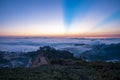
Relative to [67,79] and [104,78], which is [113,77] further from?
[67,79]

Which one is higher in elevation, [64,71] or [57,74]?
[57,74]

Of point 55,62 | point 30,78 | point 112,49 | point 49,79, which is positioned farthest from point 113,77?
point 112,49

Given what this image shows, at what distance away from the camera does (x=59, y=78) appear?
1912 cm

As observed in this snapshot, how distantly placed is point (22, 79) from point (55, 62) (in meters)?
19.2

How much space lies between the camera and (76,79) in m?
19.1

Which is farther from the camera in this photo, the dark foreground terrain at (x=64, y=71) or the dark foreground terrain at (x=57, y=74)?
the dark foreground terrain at (x=64, y=71)

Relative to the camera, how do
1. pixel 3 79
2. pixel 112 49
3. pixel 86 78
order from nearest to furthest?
pixel 3 79, pixel 86 78, pixel 112 49

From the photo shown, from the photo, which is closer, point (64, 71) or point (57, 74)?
point (57, 74)

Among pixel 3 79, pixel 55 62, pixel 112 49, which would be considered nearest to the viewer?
pixel 3 79

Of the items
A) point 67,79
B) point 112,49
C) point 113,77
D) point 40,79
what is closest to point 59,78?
point 67,79

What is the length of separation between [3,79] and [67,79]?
7.49m

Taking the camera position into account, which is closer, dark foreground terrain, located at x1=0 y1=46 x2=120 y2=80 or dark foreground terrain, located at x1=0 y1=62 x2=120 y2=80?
dark foreground terrain, located at x1=0 y1=62 x2=120 y2=80

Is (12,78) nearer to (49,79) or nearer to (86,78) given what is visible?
(49,79)

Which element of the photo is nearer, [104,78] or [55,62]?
[104,78]
